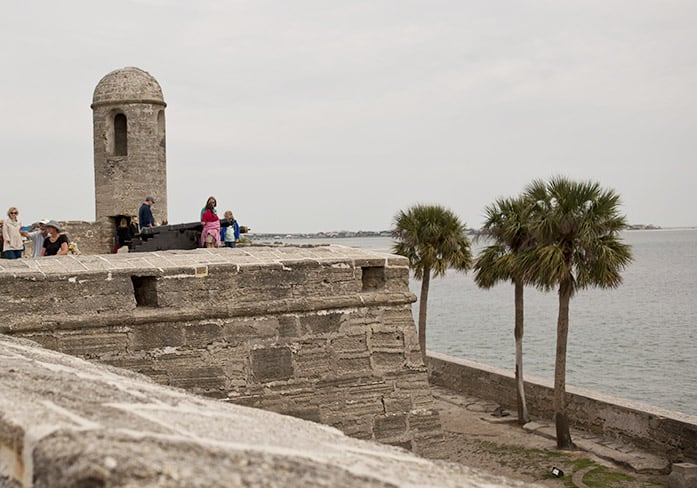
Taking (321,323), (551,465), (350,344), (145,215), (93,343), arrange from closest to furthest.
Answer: (93,343), (321,323), (350,344), (551,465), (145,215)

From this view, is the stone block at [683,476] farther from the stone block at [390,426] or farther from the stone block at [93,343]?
the stone block at [93,343]

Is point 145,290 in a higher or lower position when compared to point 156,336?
higher

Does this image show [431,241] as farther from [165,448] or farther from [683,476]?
[165,448]

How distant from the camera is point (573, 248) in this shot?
1394cm

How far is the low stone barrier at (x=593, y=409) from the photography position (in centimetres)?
1225

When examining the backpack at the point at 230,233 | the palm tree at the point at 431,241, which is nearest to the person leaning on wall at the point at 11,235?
the backpack at the point at 230,233

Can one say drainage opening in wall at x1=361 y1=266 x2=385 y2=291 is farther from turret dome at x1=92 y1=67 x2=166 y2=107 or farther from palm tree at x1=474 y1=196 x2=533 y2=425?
turret dome at x1=92 y1=67 x2=166 y2=107

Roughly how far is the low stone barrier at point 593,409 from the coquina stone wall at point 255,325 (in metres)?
6.36

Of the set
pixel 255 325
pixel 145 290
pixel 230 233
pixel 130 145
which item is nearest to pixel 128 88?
pixel 130 145

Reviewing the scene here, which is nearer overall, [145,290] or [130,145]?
[145,290]

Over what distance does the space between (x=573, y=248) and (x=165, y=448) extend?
12.7m

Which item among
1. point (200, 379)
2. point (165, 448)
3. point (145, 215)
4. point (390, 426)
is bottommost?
point (390, 426)

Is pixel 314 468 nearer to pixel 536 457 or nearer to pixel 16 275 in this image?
pixel 16 275

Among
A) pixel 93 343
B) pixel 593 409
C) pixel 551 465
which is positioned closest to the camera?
pixel 93 343
